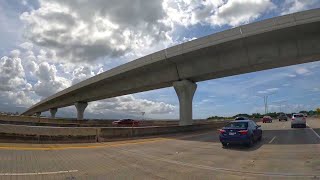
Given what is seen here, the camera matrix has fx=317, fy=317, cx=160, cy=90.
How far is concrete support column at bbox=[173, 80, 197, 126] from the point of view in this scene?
34812 millimetres

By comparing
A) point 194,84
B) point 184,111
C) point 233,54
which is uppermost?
point 233,54

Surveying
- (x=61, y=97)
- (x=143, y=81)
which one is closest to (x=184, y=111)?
(x=143, y=81)

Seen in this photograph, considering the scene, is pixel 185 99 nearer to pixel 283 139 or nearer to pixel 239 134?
pixel 283 139

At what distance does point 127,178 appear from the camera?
8.33 metres

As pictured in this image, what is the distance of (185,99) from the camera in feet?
115

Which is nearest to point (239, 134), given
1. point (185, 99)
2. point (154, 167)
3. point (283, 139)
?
point (283, 139)

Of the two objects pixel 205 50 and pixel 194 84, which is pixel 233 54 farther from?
pixel 194 84

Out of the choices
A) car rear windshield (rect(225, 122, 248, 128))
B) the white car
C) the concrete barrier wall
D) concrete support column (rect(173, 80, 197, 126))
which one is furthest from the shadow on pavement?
the white car

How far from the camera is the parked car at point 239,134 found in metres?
17.3

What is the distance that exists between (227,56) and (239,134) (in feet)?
46.0

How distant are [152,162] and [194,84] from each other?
978 inches

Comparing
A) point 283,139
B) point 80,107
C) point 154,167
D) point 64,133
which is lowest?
point 154,167

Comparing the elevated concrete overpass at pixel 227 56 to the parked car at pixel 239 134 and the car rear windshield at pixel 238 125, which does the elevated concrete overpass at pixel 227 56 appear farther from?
the parked car at pixel 239 134

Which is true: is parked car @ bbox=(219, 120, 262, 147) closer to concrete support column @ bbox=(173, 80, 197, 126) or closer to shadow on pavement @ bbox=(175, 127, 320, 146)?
shadow on pavement @ bbox=(175, 127, 320, 146)
